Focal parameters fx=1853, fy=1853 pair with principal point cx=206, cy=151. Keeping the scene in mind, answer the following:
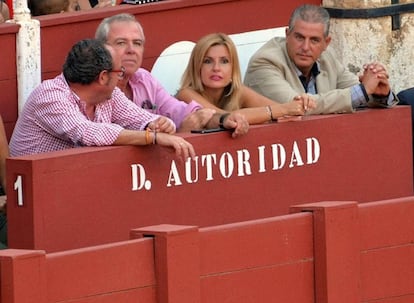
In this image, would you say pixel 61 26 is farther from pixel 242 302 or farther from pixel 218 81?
pixel 242 302

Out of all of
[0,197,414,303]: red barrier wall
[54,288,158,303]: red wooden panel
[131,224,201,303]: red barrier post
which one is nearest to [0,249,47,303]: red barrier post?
[0,197,414,303]: red barrier wall

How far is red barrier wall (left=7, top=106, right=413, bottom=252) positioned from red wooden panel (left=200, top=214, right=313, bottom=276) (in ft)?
1.49

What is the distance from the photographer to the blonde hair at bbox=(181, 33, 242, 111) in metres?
8.26

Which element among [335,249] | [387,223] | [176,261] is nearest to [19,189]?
[176,261]

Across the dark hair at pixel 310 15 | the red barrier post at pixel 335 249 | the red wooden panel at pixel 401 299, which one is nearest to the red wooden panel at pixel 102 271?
the red barrier post at pixel 335 249

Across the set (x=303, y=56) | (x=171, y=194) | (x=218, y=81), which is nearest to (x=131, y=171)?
(x=171, y=194)

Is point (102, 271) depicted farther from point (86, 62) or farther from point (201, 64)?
point (201, 64)

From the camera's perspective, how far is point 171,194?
308 inches

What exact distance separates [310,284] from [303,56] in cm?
129

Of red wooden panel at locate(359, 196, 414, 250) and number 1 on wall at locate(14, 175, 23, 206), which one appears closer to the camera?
number 1 on wall at locate(14, 175, 23, 206)

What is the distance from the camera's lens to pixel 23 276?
21.6ft

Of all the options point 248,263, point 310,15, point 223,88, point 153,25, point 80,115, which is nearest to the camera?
point 80,115

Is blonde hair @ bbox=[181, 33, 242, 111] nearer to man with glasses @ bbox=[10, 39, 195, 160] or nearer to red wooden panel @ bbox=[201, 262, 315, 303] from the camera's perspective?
man with glasses @ bbox=[10, 39, 195, 160]

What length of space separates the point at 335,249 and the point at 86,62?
1.34 metres
